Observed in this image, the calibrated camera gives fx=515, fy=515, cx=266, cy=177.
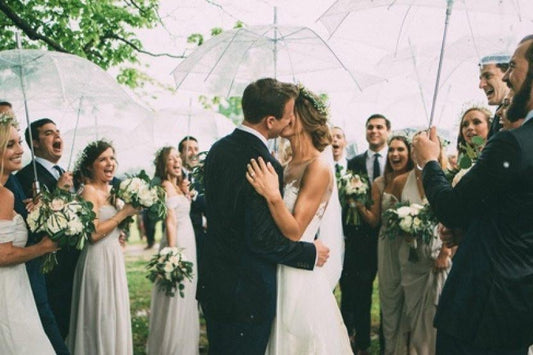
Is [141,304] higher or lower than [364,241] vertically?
lower

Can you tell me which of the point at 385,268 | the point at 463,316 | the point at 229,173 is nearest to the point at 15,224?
the point at 229,173

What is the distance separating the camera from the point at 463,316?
112 inches

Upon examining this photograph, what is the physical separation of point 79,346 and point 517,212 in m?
4.19

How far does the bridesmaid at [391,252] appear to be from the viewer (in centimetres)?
600

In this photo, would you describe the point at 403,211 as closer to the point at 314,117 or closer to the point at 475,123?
the point at 475,123

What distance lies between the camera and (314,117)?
12.6 ft

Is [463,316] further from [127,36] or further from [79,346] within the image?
[127,36]

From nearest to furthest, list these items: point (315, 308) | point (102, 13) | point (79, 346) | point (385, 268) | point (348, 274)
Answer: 1. point (315, 308)
2. point (79, 346)
3. point (385, 268)
4. point (348, 274)
5. point (102, 13)

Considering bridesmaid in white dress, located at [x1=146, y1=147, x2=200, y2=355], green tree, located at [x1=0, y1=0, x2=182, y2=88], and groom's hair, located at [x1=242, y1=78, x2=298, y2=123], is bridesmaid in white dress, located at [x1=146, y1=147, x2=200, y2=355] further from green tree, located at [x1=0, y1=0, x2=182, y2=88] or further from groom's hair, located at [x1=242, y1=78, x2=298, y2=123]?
groom's hair, located at [x1=242, y1=78, x2=298, y2=123]

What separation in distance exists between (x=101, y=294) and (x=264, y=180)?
9.08 feet

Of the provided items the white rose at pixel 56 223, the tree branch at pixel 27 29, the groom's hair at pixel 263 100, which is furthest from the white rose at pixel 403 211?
the tree branch at pixel 27 29

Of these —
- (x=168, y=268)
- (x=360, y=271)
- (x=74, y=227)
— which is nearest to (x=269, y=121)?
(x=74, y=227)

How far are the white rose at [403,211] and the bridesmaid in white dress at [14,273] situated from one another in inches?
137

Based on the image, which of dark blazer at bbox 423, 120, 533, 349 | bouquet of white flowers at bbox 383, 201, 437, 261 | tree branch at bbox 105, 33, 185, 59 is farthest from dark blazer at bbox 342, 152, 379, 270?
tree branch at bbox 105, 33, 185, 59
